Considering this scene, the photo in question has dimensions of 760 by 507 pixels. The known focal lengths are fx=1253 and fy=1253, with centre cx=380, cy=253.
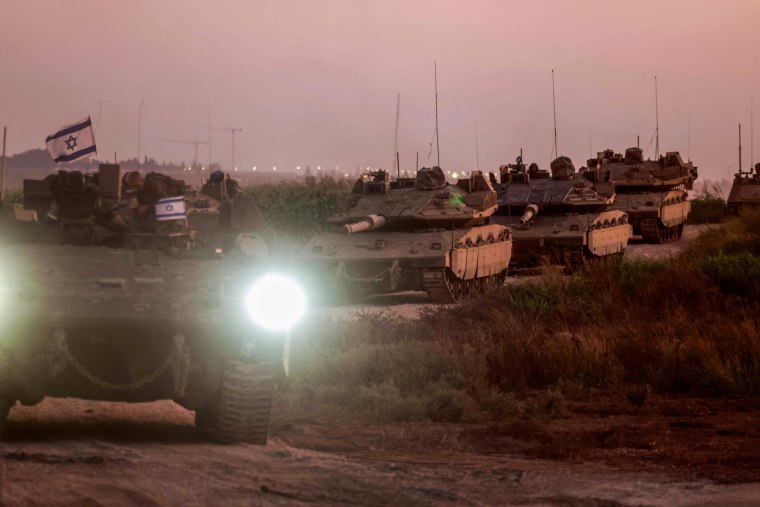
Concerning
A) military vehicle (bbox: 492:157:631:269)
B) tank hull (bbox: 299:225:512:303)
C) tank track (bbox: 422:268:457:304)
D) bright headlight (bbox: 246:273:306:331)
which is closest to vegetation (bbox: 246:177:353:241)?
military vehicle (bbox: 492:157:631:269)

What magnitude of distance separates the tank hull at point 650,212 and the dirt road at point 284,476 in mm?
22106

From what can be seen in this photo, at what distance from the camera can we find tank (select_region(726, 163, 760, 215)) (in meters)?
35.0

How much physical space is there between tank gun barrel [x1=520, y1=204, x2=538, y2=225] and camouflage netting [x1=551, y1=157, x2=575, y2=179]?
2.38m

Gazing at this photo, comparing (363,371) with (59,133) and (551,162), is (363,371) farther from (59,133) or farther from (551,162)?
(551,162)

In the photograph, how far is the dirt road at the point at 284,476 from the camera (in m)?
6.70

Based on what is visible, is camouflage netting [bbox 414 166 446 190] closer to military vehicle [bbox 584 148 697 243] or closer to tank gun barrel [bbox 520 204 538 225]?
tank gun barrel [bbox 520 204 538 225]

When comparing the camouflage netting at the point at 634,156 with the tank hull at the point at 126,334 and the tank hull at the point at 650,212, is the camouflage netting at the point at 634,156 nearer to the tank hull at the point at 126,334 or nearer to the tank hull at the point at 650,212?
the tank hull at the point at 650,212

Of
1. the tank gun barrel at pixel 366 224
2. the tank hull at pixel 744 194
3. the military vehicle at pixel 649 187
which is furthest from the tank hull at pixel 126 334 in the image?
the tank hull at pixel 744 194

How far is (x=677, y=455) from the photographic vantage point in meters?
8.93

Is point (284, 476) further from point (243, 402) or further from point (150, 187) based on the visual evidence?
point (150, 187)

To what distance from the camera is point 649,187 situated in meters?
31.5

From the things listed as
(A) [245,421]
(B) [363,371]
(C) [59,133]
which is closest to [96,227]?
(A) [245,421]

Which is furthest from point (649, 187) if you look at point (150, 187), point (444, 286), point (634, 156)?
point (150, 187)

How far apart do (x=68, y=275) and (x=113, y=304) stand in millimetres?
424
